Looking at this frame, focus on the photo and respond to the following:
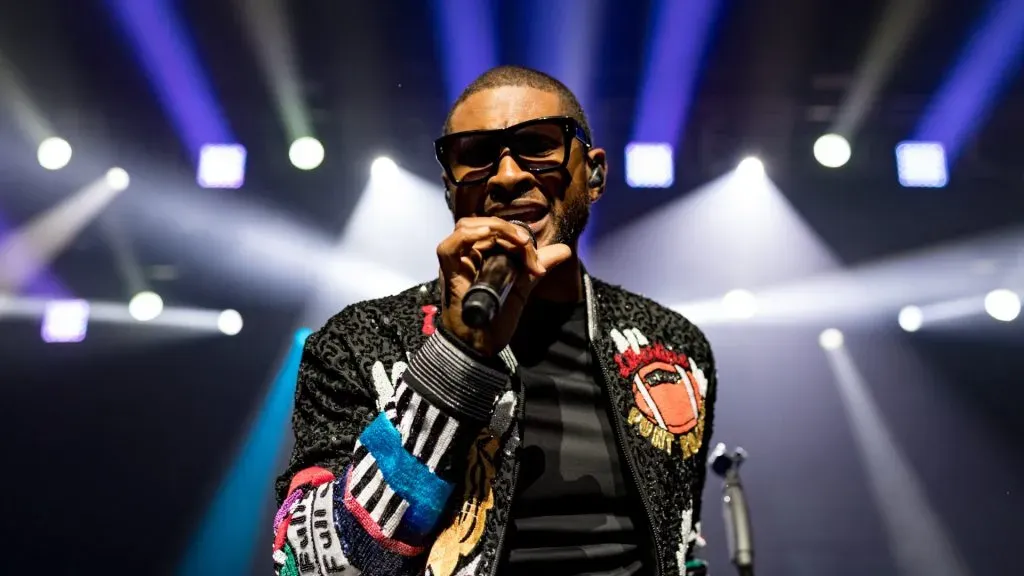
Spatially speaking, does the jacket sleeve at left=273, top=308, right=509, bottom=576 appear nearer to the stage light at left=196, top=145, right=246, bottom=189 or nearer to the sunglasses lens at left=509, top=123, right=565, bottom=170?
the sunglasses lens at left=509, top=123, right=565, bottom=170

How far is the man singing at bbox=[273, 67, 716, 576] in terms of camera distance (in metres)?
0.89

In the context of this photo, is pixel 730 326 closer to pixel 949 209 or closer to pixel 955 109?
pixel 949 209

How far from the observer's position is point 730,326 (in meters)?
3.48

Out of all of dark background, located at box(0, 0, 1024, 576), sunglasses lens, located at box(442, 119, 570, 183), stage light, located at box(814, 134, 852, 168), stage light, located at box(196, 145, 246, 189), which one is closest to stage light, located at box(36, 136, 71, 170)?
dark background, located at box(0, 0, 1024, 576)

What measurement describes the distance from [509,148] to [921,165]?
11.0 ft

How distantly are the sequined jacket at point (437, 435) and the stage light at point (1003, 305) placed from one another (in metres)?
2.82

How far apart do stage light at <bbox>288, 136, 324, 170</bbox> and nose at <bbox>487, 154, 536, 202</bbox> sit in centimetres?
263

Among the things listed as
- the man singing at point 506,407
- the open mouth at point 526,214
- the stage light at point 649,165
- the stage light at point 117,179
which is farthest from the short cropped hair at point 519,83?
the stage light at point 117,179

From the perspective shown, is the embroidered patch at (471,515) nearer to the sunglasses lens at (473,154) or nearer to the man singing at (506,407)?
the man singing at (506,407)

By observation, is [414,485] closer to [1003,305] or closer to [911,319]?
[911,319]

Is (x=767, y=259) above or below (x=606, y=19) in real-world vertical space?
below

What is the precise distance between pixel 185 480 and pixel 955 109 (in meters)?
4.39

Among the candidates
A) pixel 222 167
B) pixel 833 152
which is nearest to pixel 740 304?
pixel 833 152

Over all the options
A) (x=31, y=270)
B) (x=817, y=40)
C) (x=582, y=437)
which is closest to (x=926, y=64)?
(x=817, y=40)
